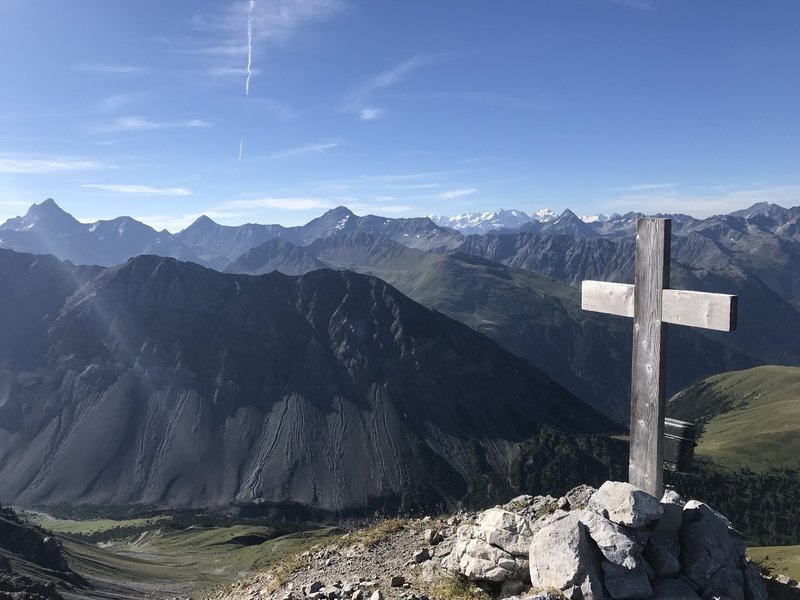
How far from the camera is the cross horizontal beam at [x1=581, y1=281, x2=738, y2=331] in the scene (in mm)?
8938

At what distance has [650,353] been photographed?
10.1 metres

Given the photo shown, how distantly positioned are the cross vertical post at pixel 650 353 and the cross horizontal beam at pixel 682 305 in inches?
7.0

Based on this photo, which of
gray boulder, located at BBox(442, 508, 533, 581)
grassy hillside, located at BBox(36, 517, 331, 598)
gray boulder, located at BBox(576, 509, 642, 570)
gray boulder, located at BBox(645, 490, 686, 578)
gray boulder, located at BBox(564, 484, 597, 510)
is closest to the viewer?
gray boulder, located at BBox(576, 509, 642, 570)

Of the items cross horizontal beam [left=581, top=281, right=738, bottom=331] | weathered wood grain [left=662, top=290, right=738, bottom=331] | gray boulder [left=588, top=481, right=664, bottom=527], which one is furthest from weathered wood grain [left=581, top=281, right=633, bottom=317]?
gray boulder [left=588, top=481, right=664, bottom=527]

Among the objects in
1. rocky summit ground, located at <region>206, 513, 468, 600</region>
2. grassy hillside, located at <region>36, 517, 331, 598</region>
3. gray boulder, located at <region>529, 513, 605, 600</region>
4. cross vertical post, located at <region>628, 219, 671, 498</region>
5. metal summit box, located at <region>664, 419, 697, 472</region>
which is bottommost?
grassy hillside, located at <region>36, 517, 331, 598</region>

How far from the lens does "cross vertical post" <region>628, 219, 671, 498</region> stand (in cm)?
993

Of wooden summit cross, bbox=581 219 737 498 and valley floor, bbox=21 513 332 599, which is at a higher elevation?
wooden summit cross, bbox=581 219 737 498

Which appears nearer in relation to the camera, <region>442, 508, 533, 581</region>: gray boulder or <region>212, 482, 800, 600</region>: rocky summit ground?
<region>212, 482, 800, 600</region>: rocky summit ground

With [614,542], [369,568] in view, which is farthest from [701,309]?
[369,568]

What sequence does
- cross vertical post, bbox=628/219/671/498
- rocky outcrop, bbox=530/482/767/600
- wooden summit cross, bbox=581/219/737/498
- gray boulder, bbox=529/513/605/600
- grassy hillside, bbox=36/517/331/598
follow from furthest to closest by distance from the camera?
grassy hillside, bbox=36/517/331/598, cross vertical post, bbox=628/219/671/498, wooden summit cross, bbox=581/219/737/498, rocky outcrop, bbox=530/482/767/600, gray boulder, bbox=529/513/605/600

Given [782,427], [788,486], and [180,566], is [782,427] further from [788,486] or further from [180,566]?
[180,566]

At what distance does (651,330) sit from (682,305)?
2.41 feet

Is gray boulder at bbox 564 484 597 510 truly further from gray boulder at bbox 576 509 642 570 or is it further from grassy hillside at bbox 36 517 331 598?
grassy hillside at bbox 36 517 331 598

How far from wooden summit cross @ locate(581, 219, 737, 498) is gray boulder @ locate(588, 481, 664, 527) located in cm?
108
